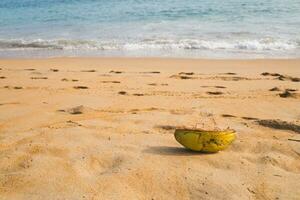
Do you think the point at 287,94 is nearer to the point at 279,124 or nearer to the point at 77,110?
the point at 279,124

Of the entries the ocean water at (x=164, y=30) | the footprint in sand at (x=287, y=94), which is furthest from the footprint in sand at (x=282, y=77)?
the ocean water at (x=164, y=30)

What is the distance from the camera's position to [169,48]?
11.5 metres

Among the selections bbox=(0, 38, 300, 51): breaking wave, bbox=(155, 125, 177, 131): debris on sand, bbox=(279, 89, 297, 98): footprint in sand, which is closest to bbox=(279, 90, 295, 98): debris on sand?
bbox=(279, 89, 297, 98): footprint in sand

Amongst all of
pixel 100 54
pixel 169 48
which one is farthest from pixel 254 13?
pixel 100 54

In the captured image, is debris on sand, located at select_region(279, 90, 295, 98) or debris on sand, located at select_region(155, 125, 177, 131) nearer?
debris on sand, located at select_region(155, 125, 177, 131)

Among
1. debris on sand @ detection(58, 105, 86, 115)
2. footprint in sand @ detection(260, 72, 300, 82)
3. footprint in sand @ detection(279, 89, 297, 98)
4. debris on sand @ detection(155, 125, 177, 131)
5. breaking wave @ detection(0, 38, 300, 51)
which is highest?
debris on sand @ detection(155, 125, 177, 131)

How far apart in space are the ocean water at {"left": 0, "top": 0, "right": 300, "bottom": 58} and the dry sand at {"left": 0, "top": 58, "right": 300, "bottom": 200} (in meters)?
3.66

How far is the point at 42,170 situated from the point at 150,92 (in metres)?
3.06

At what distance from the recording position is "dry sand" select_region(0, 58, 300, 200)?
113 inches

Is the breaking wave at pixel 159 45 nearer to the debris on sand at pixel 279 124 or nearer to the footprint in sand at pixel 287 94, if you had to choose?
the footprint in sand at pixel 287 94

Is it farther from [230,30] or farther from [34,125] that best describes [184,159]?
[230,30]

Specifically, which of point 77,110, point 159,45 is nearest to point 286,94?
point 77,110

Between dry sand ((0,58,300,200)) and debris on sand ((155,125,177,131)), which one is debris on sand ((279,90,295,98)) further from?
debris on sand ((155,125,177,131))

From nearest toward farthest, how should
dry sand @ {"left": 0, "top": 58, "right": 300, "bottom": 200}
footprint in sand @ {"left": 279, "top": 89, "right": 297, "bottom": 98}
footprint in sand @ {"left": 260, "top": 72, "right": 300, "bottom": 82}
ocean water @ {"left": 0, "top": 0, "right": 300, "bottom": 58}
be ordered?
dry sand @ {"left": 0, "top": 58, "right": 300, "bottom": 200}
footprint in sand @ {"left": 279, "top": 89, "right": 297, "bottom": 98}
footprint in sand @ {"left": 260, "top": 72, "right": 300, "bottom": 82}
ocean water @ {"left": 0, "top": 0, "right": 300, "bottom": 58}
